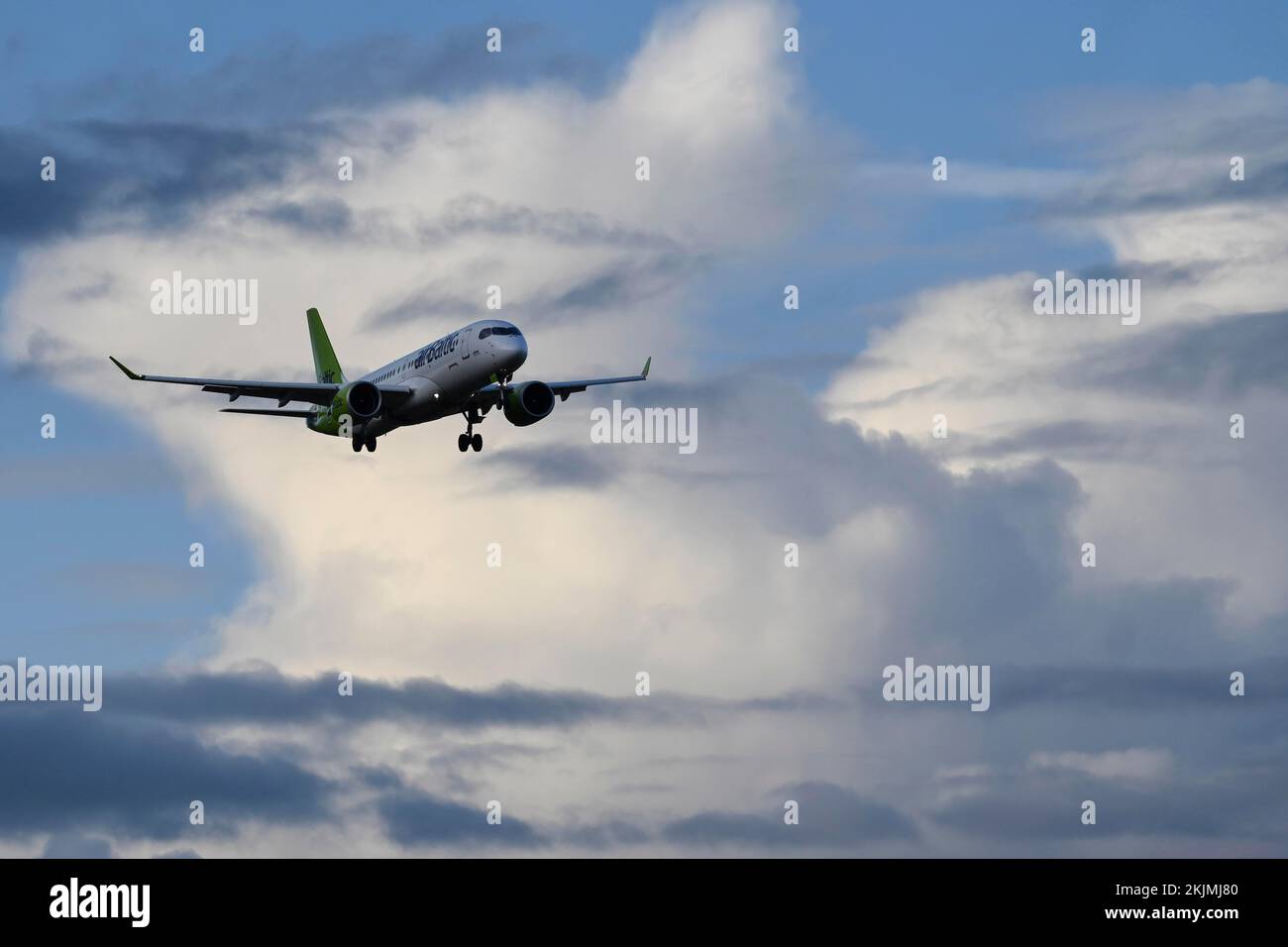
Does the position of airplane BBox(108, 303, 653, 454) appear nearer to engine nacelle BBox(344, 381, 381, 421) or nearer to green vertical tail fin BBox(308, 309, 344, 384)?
engine nacelle BBox(344, 381, 381, 421)

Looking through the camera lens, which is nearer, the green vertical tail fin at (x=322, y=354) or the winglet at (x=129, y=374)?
the winglet at (x=129, y=374)

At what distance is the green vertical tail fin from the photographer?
510ft

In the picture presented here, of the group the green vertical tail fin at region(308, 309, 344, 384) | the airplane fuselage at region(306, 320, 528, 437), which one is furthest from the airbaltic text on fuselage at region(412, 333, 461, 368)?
the green vertical tail fin at region(308, 309, 344, 384)

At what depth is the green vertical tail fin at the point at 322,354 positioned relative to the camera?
156 metres

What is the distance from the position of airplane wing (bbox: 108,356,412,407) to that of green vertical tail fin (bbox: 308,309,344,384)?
35.4 metres

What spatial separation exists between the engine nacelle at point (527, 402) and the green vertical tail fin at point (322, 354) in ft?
155

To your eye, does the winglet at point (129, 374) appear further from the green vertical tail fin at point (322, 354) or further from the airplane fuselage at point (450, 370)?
the green vertical tail fin at point (322, 354)

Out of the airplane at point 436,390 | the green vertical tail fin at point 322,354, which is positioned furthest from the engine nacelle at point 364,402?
the green vertical tail fin at point 322,354

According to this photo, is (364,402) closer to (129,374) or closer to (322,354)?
(129,374)

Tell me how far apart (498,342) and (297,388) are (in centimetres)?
1673

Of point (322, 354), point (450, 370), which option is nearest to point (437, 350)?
point (450, 370)
